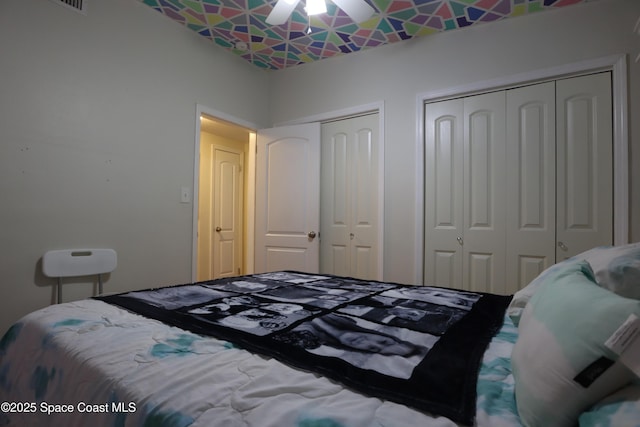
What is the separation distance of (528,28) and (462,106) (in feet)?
2.24

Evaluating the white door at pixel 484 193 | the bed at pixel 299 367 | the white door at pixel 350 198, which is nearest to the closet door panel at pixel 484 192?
the white door at pixel 484 193

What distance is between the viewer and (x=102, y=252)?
2295 mm

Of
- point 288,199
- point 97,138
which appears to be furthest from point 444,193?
point 97,138

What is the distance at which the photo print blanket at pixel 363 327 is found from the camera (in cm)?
68

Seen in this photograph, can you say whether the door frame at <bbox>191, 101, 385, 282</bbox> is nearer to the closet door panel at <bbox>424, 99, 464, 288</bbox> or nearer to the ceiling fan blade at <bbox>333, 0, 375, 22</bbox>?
the closet door panel at <bbox>424, 99, 464, 288</bbox>

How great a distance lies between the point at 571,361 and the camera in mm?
516

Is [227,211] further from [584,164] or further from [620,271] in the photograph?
[620,271]

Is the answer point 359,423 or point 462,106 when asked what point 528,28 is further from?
point 359,423

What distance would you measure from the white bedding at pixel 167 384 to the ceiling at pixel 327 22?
2.35m

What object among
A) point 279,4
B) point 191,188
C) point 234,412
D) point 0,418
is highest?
point 279,4

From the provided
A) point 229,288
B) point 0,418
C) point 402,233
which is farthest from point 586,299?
point 402,233

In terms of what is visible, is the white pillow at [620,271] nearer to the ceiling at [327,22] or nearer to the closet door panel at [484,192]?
the closet door panel at [484,192]

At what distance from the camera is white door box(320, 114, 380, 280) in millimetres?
3135

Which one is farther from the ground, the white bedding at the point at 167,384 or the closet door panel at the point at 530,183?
the closet door panel at the point at 530,183
